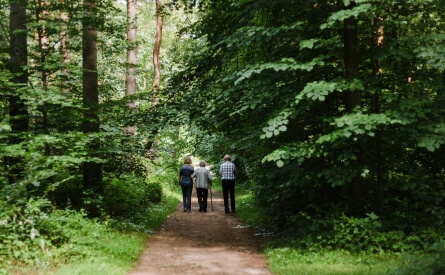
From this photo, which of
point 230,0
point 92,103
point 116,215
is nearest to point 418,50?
point 230,0

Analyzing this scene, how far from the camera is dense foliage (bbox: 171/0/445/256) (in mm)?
6926

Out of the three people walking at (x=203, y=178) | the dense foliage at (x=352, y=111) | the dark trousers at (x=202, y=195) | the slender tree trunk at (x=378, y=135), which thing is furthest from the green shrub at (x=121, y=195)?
the slender tree trunk at (x=378, y=135)

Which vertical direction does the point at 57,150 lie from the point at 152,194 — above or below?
above

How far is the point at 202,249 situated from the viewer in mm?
8516

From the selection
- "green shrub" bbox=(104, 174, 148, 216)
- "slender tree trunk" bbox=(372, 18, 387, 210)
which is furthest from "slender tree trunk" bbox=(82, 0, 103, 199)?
"slender tree trunk" bbox=(372, 18, 387, 210)

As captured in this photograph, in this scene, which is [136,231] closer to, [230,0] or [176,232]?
[176,232]

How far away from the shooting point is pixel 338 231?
25.0ft

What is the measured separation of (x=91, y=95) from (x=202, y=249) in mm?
5081

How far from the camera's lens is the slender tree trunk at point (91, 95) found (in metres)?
9.42

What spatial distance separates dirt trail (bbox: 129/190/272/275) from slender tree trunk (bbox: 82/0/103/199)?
2.21 m

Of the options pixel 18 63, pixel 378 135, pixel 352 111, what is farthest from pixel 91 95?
pixel 378 135

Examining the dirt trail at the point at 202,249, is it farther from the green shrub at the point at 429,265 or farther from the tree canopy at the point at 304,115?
the green shrub at the point at 429,265

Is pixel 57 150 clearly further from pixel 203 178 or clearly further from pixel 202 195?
pixel 202 195

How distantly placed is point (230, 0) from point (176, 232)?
6216 millimetres
